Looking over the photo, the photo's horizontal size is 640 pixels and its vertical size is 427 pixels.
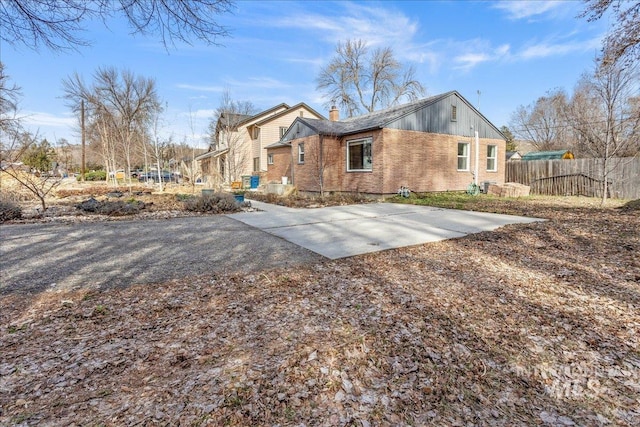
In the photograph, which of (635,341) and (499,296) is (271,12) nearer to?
(499,296)

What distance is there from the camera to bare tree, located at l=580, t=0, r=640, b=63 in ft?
21.1

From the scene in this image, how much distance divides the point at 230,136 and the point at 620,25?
17291mm

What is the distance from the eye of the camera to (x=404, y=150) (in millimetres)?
13469

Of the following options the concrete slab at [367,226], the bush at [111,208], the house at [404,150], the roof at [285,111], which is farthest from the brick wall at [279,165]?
the bush at [111,208]

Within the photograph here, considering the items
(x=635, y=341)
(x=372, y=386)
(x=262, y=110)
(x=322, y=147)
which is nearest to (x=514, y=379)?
(x=372, y=386)

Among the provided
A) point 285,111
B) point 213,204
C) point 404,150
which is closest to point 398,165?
point 404,150

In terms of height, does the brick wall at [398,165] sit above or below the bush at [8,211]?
above

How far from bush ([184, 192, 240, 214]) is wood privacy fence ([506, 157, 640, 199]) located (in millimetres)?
13781

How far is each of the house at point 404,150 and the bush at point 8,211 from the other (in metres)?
9.75

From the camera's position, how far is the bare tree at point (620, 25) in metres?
6.42

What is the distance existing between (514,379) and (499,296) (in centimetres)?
137

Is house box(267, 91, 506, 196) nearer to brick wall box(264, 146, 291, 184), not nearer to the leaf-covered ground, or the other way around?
brick wall box(264, 146, 291, 184)

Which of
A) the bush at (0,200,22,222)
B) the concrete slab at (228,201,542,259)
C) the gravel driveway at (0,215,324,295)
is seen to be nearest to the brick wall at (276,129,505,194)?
the concrete slab at (228,201,542,259)

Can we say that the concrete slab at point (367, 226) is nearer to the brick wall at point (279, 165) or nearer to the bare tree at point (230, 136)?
the bare tree at point (230, 136)
